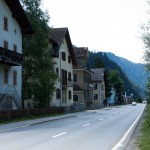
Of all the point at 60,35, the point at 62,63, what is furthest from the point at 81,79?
the point at 60,35

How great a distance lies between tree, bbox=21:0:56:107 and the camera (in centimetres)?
4528

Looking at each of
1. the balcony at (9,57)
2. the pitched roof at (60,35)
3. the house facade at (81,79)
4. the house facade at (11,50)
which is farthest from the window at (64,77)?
the balcony at (9,57)

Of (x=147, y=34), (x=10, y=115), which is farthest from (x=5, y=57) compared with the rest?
(x=147, y=34)

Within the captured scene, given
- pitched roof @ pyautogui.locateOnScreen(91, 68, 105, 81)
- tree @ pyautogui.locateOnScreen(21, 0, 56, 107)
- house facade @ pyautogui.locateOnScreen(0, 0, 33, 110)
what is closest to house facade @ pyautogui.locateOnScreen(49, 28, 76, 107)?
tree @ pyautogui.locateOnScreen(21, 0, 56, 107)

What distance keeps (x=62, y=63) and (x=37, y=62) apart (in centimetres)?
1372

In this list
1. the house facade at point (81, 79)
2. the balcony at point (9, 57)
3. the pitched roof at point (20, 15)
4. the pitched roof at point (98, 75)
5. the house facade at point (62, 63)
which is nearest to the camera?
the balcony at point (9, 57)

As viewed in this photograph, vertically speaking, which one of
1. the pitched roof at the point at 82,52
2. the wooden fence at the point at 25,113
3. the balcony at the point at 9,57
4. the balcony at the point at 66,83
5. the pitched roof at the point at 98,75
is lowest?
the wooden fence at the point at 25,113

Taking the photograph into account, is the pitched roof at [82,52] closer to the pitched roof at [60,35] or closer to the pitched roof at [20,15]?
the pitched roof at [60,35]

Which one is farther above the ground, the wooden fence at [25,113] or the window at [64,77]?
the window at [64,77]

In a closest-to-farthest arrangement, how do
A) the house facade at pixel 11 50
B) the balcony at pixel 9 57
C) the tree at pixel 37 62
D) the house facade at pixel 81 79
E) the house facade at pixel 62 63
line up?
the balcony at pixel 9 57 < the house facade at pixel 11 50 < the tree at pixel 37 62 < the house facade at pixel 62 63 < the house facade at pixel 81 79

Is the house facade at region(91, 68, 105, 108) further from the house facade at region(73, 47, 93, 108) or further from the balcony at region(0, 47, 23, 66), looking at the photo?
the balcony at region(0, 47, 23, 66)

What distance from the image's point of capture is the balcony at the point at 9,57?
3556 cm

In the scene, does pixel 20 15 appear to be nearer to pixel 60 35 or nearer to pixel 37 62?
pixel 37 62

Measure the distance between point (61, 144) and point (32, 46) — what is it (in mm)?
34191
